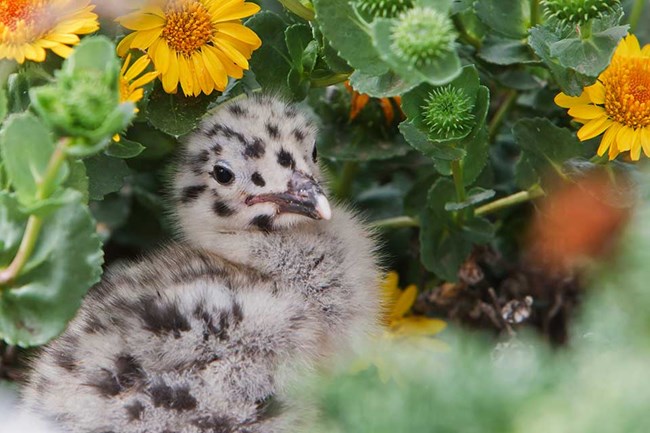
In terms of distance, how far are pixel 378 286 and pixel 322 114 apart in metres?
0.41

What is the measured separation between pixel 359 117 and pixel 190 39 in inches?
18.4

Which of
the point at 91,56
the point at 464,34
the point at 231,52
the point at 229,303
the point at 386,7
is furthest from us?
the point at 464,34

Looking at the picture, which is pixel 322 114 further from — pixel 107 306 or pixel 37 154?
pixel 37 154

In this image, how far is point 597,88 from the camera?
1.60m

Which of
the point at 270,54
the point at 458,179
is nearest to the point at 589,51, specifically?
the point at 458,179

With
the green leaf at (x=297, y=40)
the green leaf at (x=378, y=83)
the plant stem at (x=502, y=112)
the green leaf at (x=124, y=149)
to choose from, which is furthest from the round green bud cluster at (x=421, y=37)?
the plant stem at (x=502, y=112)

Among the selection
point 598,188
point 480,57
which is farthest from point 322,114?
point 598,188

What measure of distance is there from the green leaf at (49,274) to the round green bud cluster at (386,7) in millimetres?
452

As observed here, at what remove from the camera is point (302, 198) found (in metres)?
1.54

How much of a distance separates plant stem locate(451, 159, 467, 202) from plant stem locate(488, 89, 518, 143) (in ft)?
0.90

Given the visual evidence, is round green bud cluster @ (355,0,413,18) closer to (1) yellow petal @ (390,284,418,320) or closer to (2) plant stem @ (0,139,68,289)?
(2) plant stem @ (0,139,68,289)

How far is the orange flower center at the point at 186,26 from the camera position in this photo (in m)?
1.54

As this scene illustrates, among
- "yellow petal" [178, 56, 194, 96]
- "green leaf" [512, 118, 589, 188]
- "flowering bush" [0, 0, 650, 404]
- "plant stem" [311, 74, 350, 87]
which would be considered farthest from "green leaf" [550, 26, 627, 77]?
"yellow petal" [178, 56, 194, 96]

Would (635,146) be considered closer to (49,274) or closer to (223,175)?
(223,175)
